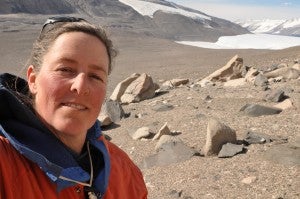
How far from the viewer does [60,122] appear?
1271 mm

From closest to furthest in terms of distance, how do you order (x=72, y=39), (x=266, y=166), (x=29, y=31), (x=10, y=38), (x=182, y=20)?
(x=72, y=39), (x=266, y=166), (x=10, y=38), (x=29, y=31), (x=182, y=20)

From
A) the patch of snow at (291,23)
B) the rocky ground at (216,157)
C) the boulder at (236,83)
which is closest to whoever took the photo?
the rocky ground at (216,157)

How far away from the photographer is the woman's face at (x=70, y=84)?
1.28 meters

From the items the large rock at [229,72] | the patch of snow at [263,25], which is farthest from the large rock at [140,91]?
the patch of snow at [263,25]

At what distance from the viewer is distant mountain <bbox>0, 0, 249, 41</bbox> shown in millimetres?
49062

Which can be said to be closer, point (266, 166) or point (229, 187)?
point (229, 187)

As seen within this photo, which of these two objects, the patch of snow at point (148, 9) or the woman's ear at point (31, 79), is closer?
the woman's ear at point (31, 79)

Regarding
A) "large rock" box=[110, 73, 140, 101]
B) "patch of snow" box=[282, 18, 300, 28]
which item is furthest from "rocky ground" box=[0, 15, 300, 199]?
"patch of snow" box=[282, 18, 300, 28]

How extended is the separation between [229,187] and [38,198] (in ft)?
8.28

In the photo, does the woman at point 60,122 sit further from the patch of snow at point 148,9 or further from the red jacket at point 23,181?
the patch of snow at point 148,9

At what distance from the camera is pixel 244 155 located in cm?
401

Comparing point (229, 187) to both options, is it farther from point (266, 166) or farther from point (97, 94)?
point (97, 94)

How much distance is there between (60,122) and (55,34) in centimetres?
25

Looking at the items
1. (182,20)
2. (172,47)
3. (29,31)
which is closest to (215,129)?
(172,47)
